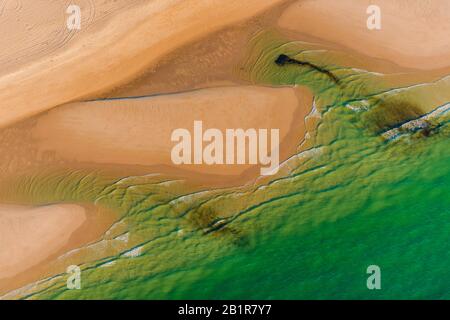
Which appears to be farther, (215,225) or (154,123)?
(154,123)

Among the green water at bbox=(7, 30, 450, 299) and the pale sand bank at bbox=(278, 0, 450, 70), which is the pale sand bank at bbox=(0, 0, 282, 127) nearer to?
the pale sand bank at bbox=(278, 0, 450, 70)
